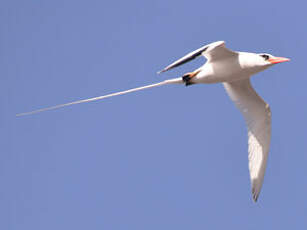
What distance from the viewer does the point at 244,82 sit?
16.4 metres

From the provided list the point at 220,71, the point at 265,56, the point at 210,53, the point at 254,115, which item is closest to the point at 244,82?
the point at 254,115

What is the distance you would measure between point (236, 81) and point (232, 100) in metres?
0.51

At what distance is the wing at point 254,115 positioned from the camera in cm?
1641

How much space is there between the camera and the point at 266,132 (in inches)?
656

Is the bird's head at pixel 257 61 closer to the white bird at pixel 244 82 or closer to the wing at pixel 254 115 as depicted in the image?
the white bird at pixel 244 82

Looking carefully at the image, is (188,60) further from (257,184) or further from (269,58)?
(257,184)

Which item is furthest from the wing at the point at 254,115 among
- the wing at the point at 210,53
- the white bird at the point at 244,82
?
the wing at the point at 210,53

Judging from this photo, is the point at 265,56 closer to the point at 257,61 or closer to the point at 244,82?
the point at 257,61

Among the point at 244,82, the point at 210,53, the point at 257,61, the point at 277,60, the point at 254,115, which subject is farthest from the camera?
the point at 254,115

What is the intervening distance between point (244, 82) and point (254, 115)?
2.90 feet

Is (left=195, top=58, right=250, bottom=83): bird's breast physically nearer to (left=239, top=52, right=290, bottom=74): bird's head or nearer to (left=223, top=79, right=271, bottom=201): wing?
(left=239, top=52, right=290, bottom=74): bird's head

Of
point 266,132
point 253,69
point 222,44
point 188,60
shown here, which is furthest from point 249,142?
point 188,60

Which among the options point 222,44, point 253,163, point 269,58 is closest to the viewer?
point 222,44

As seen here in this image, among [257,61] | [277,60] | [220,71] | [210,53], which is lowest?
[277,60]
